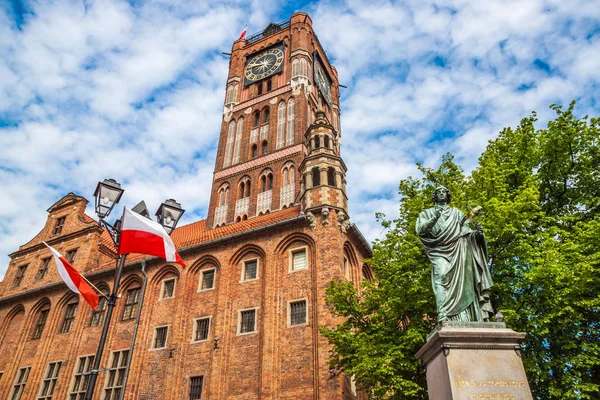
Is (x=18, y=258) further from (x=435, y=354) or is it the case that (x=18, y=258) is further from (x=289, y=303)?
(x=435, y=354)

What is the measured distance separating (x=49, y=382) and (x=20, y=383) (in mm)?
2435

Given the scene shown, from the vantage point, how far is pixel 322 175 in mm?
23531

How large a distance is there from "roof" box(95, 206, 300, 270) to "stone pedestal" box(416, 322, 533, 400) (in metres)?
16.4

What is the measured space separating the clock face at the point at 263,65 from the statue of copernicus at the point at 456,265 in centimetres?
3423

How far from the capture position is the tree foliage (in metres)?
11.4

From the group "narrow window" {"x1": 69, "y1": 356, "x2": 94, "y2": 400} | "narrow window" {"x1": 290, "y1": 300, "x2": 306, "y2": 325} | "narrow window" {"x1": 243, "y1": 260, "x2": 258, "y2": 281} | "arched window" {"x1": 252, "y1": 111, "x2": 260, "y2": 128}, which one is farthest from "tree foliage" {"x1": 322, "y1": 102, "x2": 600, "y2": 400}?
"arched window" {"x1": 252, "y1": 111, "x2": 260, "y2": 128}

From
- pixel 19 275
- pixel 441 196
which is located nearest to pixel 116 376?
pixel 19 275

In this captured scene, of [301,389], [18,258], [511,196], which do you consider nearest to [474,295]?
[511,196]

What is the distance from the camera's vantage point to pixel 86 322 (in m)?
25.5

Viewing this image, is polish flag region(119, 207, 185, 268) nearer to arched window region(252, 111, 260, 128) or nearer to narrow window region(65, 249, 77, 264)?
narrow window region(65, 249, 77, 264)

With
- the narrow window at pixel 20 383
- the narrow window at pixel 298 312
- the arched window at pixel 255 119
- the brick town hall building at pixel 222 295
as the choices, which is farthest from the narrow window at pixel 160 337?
the arched window at pixel 255 119

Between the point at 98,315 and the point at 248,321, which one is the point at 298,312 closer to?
the point at 248,321

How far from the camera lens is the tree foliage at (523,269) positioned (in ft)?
37.5

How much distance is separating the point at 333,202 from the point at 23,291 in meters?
22.2
